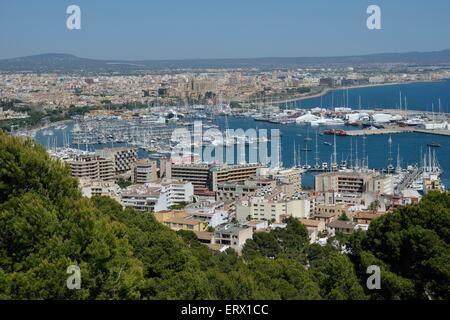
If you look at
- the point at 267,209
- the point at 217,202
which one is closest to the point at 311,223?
the point at 267,209

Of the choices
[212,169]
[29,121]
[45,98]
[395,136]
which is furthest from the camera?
[45,98]

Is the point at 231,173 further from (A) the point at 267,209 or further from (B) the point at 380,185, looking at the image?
(A) the point at 267,209

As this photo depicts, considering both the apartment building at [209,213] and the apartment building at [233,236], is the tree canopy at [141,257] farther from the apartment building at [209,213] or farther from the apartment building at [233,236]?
the apartment building at [209,213]

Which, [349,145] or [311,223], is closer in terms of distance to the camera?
[311,223]

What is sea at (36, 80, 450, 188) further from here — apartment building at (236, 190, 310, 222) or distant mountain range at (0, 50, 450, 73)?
distant mountain range at (0, 50, 450, 73)

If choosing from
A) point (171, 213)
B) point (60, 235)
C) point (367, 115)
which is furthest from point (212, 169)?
point (367, 115)

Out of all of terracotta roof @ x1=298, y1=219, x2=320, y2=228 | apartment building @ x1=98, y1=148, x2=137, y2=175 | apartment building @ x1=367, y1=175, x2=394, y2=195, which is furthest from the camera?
apartment building @ x1=98, y1=148, x2=137, y2=175

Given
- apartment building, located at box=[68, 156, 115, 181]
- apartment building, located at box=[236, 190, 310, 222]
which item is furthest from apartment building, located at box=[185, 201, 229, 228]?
apartment building, located at box=[68, 156, 115, 181]

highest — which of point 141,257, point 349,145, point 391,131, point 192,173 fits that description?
point 141,257
